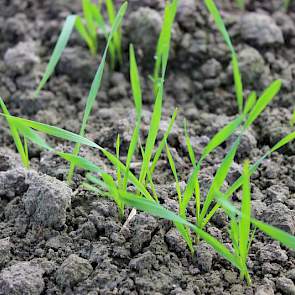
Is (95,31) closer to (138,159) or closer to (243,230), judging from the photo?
(138,159)

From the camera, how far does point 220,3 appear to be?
2.28 m

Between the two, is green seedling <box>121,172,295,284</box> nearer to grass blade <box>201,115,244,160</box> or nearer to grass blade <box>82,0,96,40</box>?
grass blade <box>201,115,244,160</box>

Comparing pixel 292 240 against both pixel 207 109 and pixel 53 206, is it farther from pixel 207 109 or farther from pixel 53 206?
pixel 207 109

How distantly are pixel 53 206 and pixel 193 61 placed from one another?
919 mm

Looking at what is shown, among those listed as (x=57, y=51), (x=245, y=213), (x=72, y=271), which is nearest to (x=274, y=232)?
(x=245, y=213)

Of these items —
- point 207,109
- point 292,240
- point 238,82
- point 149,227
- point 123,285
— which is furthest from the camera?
point 207,109

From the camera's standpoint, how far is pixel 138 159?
1662 mm

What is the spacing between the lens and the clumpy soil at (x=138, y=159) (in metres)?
1.26

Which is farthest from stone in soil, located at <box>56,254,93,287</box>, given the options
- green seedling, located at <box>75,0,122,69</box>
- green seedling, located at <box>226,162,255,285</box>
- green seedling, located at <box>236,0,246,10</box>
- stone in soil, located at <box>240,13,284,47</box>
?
green seedling, located at <box>236,0,246,10</box>

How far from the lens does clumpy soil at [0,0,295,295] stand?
1265 millimetres

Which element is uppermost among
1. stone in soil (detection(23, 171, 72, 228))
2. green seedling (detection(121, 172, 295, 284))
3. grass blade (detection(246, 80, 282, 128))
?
grass blade (detection(246, 80, 282, 128))

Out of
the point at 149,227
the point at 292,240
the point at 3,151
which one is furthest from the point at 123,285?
the point at 3,151

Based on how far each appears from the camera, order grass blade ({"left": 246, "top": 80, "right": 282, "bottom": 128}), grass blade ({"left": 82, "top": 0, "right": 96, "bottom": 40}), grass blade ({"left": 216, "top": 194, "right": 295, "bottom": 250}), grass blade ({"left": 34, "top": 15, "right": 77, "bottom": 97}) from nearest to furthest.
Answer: grass blade ({"left": 216, "top": 194, "right": 295, "bottom": 250})
grass blade ({"left": 246, "top": 80, "right": 282, "bottom": 128})
grass blade ({"left": 34, "top": 15, "right": 77, "bottom": 97})
grass blade ({"left": 82, "top": 0, "right": 96, "bottom": 40})

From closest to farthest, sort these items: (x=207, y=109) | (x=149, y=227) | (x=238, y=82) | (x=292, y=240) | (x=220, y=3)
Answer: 1. (x=292, y=240)
2. (x=149, y=227)
3. (x=238, y=82)
4. (x=207, y=109)
5. (x=220, y=3)
